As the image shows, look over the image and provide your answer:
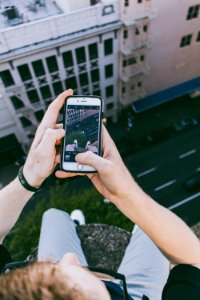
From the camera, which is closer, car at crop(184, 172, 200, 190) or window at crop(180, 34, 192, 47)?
window at crop(180, 34, 192, 47)

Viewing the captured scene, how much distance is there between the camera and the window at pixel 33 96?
74.7ft

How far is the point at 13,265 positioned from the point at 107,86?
76.0ft

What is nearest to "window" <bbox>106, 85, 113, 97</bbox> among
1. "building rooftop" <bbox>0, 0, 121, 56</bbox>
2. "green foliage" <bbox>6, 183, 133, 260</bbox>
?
"building rooftop" <bbox>0, 0, 121, 56</bbox>

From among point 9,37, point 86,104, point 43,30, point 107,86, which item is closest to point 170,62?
point 107,86

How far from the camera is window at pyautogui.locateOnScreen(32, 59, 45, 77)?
20484 mm

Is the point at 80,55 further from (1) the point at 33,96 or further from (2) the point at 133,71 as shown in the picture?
(2) the point at 133,71

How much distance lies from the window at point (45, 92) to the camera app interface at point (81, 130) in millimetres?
17616

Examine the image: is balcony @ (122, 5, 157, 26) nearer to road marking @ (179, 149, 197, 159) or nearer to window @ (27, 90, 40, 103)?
window @ (27, 90, 40, 103)

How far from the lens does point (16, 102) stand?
74.9 feet

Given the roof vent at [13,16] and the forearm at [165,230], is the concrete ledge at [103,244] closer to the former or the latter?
the forearm at [165,230]

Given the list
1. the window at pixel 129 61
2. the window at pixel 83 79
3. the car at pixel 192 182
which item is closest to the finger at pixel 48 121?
the window at pixel 83 79

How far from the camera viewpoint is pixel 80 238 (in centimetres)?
1077

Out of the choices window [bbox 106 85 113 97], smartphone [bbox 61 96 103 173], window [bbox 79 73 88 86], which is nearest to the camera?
smartphone [bbox 61 96 103 173]

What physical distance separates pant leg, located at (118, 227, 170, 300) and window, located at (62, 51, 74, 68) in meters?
16.1
